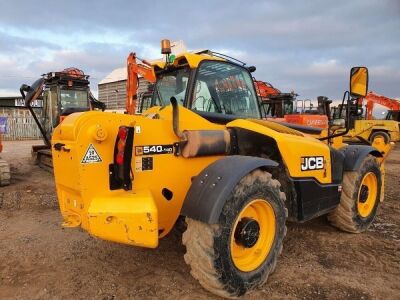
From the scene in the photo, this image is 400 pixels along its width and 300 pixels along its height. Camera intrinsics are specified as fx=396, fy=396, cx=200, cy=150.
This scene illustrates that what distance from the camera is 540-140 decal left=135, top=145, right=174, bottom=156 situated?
131 inches

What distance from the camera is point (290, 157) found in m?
3.98

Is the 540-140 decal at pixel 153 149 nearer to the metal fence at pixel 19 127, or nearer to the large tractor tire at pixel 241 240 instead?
the large tractor tire at pixel 241 240

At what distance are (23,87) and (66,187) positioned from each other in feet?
5.90

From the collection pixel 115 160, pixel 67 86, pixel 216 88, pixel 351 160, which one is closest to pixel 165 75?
pixel 216 88

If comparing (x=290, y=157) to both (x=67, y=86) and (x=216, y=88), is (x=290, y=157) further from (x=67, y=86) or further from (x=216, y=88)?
(x=67, y=86)

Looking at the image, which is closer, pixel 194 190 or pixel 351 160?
pixel 194 190

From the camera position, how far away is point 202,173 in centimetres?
339

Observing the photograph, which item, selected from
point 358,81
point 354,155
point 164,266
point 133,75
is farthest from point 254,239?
point 133,75

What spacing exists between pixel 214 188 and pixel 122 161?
2.54 ft

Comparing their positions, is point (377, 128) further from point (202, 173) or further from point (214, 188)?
point (214, 188)

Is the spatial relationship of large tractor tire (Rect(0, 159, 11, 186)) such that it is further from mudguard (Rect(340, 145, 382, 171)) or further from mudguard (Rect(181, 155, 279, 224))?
mudguard (Rect(340, 145, 382, 171))

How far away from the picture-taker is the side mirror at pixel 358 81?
13.6 ft

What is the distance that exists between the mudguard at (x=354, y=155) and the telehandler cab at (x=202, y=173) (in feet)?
1.15

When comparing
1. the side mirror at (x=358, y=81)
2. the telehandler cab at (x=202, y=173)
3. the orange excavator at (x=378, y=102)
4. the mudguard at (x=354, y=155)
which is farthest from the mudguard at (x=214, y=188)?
the orange excavator at (x=378, y=102)
